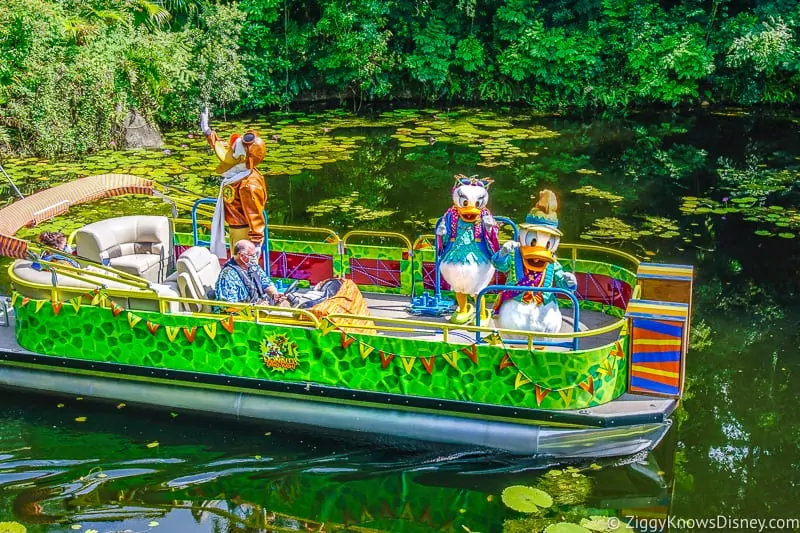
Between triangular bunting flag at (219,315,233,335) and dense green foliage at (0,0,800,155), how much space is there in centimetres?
1047

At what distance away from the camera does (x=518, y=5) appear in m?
21.2

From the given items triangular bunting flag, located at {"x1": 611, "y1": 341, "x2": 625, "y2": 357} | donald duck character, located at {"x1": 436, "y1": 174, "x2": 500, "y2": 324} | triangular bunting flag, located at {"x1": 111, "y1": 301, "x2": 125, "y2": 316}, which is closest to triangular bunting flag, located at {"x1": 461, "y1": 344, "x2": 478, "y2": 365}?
donald duck character, located at {"x1": 436, "y1": 174, "x2": 500, "y2": 324}

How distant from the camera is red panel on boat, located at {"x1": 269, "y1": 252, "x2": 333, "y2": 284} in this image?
938 cm

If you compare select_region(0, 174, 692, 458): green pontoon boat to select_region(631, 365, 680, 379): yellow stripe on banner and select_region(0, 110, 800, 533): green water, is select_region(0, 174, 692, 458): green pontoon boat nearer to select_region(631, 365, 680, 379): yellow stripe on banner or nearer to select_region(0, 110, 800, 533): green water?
select_region(631, 365, 680, 379): yellow stripe on banner

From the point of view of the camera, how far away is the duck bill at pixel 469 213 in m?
7.95

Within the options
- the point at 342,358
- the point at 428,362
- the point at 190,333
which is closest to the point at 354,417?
the point at 342,358

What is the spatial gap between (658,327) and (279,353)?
3004mm

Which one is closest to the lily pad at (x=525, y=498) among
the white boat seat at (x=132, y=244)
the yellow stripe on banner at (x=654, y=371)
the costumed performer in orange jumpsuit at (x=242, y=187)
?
the yellow stripe on banner at (x=654, y=371)

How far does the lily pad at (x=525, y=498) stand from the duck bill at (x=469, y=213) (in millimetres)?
2240

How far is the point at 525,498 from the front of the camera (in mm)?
6934

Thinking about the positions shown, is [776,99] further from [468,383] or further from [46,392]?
[46,392]

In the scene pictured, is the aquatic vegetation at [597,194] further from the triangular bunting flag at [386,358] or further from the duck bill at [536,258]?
the triangular bunting flag at [386,358]

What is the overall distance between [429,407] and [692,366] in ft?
10.3

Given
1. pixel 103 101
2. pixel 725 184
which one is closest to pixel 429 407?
pixel 725 184
